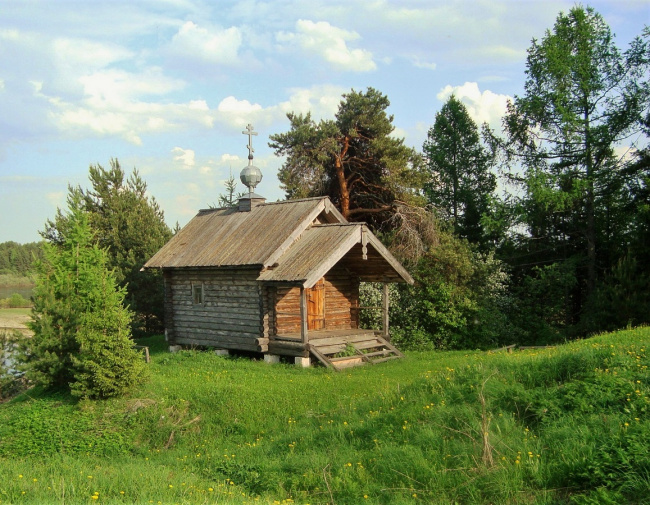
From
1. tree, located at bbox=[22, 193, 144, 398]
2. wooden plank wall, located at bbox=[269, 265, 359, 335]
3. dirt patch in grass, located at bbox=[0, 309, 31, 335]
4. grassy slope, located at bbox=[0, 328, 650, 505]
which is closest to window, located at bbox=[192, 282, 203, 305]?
wooden plank wall, located at bbox=[269, 265, 359, 335]

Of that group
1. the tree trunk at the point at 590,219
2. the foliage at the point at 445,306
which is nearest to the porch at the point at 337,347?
the foliage at the point at 445,306

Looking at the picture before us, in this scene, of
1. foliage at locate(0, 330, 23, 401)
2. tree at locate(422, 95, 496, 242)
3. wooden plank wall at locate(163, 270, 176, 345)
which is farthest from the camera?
tree at locate(422, 95, 496, 242)

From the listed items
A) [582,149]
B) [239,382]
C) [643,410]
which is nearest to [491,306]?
[582,149]

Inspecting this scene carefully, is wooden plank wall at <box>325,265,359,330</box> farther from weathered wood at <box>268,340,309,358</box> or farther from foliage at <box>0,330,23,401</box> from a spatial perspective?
foliage at <box>0,330,23,401</box>

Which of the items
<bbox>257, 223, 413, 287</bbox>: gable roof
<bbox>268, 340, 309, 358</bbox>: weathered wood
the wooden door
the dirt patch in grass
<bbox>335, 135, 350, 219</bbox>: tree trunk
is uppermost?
<bbox>335, 135, 350, 219</bbox>: tree trunk

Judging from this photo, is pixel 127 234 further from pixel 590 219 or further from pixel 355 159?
pixel 590 219

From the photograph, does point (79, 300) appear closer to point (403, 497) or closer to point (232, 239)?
point (232, 239)

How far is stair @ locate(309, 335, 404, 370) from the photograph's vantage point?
1773 cm

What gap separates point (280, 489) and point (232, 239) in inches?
544

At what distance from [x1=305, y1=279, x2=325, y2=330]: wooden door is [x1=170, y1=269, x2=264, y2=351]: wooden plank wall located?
7.27 ft

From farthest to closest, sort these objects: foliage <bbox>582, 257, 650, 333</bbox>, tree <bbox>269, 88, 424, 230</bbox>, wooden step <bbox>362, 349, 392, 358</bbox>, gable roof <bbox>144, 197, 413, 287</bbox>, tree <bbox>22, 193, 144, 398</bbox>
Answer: tree <bbox>269, 88, 424, 230</bbox>
foliage <bbox>582, 257, 650, 333</bbox>
wooden step <bbox>362, 349, 392, 358</bbox>
gable roof <bbox>144, 197, 413, 287</bbox>
tree <bbox>22, 193, 144, 398</bbox>

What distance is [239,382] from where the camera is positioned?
50.5ft

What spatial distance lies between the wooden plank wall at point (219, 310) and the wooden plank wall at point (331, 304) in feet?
2.07

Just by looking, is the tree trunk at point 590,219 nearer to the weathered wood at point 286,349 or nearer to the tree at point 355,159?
the tree at point 355,159
